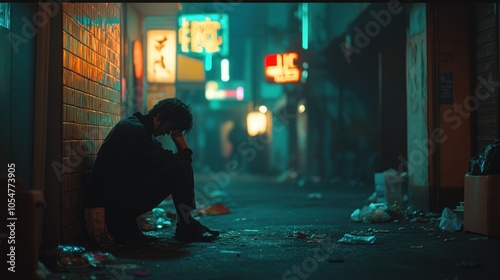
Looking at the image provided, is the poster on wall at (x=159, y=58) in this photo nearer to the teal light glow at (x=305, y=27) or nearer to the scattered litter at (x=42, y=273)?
the teal light glow at (x=305, y=27)

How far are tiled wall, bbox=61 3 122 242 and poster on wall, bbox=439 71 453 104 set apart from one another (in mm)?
5112

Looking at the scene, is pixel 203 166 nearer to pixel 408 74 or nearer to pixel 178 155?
pixel 408 74

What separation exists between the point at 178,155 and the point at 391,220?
3759 millimetres

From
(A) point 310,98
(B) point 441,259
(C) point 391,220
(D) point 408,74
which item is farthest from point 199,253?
(A) point 310,98

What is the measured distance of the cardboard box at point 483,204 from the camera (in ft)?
23.5

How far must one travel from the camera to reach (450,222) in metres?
8.22

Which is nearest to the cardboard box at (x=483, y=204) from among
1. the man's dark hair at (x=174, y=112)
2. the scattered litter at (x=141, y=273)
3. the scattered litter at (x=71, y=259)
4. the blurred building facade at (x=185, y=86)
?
the blurred building facade at (x=185, y=86)

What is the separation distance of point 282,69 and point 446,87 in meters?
11.1

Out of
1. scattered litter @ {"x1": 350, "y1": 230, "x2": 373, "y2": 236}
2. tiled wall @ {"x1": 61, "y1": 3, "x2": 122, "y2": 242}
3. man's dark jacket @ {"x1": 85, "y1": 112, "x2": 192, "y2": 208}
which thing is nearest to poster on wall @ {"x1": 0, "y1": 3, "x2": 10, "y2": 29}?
tiled wall @ {"x1": 61, "y1": 3, "x2": 122, "y2": 242}

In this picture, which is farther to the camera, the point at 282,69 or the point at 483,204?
the point at 282,69

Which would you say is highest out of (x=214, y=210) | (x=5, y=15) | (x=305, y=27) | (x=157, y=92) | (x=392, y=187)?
(x=305, y=27)

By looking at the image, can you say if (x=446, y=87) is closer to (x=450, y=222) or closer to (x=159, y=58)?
(x=450, y=222)

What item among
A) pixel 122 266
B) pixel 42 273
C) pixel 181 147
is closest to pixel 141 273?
pixel 122 266

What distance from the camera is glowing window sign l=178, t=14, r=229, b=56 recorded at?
1862 cm
